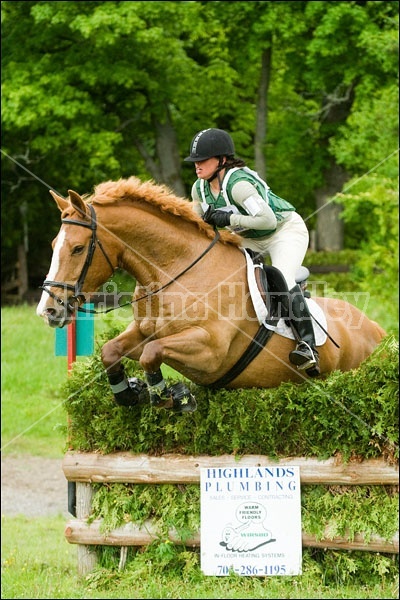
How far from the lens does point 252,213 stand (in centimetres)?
639

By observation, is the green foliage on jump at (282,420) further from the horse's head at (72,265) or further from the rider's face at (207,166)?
the rider's face at (207,166)

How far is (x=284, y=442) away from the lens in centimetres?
659

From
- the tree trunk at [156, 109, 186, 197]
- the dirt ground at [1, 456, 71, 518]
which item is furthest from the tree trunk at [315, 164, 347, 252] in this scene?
the dirt ground at [1, 456, 71, 518]

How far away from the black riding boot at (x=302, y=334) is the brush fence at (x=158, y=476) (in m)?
0.68

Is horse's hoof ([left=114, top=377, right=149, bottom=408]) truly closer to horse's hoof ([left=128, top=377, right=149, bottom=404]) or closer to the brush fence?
horse's hoof ([left=128, top=377, right=149, bottom=404])

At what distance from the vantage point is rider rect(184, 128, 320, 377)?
6.44 meters

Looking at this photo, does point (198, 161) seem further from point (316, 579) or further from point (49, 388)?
point (49, 388)

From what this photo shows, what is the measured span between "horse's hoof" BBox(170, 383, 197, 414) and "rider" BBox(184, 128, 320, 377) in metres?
0.80

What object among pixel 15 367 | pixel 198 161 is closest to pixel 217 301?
pixel 198 161

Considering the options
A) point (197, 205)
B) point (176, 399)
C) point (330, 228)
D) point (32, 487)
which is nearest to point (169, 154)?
point (330, 228)

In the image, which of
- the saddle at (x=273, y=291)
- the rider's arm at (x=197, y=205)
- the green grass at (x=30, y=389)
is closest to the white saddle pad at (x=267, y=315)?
the saddle at (x=273, y=291)

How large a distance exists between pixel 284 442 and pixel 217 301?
1127 mm

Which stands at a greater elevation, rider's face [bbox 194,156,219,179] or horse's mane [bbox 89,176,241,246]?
rider's face [bbox 194,156,219,179]

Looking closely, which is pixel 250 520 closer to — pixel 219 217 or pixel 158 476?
pixel 158 476
